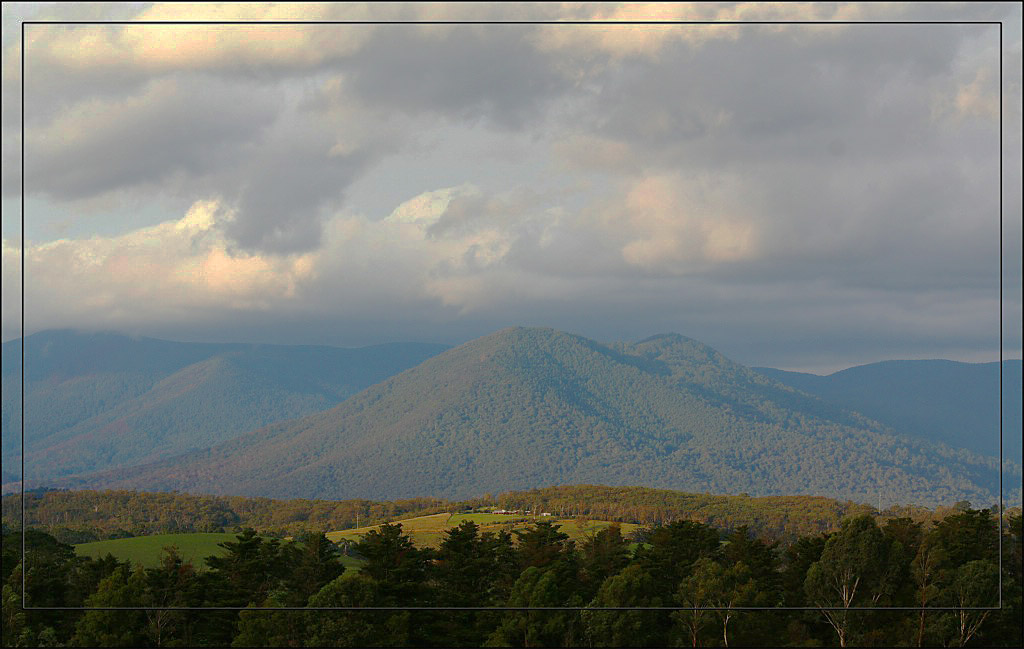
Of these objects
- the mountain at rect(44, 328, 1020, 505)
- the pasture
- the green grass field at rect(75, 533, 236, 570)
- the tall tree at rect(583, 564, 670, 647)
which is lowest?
the tall tree at rect(583, 564, 670, 647)

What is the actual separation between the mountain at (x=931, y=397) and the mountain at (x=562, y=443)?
41.6 inches

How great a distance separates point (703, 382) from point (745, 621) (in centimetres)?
1600

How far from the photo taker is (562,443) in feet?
89.8

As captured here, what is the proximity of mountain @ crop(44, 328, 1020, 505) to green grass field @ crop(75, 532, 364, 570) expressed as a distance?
450cm

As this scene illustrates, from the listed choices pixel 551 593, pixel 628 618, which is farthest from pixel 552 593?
pixel 628 618

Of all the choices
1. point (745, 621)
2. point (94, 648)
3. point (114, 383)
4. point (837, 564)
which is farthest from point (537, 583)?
point (114, 383)

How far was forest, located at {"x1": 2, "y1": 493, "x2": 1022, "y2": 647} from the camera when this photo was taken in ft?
37.0

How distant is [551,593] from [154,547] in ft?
32.6

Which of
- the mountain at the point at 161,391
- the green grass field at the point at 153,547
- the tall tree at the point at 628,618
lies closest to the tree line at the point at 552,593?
the tall tree at the point at 628,618

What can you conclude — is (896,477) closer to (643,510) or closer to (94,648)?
(643,510)

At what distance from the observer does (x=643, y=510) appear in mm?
22109

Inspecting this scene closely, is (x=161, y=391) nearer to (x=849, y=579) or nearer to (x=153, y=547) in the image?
(x=153, y=547)

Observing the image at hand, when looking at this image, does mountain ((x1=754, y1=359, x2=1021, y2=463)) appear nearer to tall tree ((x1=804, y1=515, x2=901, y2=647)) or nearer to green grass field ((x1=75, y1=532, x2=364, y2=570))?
tall tree ((x1=804, y1=515, x2=901, y2=647))

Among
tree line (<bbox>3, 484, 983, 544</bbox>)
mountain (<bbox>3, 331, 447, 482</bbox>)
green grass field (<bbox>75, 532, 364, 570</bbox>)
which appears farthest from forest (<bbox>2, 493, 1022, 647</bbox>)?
mountain (<bbox>3, 331, 447, 482</bbox>)
